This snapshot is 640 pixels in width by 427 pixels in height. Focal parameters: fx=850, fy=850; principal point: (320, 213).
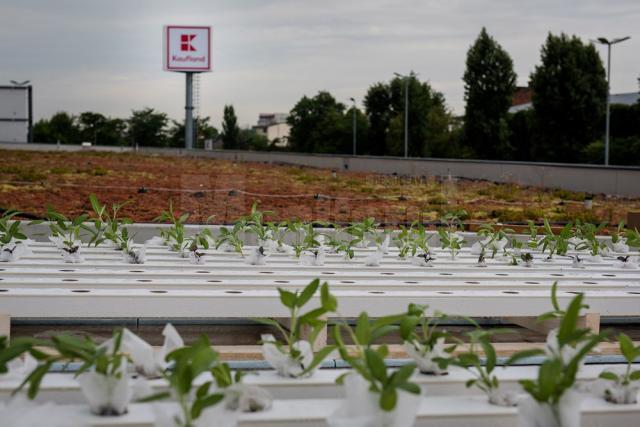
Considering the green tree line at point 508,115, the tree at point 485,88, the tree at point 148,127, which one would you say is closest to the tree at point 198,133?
the tree at point 148,127

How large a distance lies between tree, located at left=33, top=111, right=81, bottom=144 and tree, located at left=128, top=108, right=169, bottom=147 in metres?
5.88

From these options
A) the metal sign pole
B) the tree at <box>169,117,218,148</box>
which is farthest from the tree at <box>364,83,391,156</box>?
the tree at <box>169,117,218,148</box>

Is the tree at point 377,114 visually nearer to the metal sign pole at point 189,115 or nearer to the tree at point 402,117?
the tree at point 402,117

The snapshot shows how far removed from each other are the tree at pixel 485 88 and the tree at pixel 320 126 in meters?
21.2

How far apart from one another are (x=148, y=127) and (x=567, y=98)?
61725 millimetres

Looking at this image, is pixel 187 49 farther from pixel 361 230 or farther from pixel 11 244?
pixel 11 244

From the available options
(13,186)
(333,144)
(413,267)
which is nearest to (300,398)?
(413,267)

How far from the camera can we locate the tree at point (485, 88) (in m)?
43.5

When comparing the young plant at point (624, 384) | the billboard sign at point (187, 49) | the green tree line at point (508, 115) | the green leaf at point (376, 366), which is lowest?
the young plant at point (624, 384)

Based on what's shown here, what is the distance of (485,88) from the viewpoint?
44.0m

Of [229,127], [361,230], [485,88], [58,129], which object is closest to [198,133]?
[229,127]

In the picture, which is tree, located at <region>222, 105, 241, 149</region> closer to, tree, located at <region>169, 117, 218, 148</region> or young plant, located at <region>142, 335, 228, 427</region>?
tree, located at <region>169, 117, 218, 148</region>

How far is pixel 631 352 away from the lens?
6.42 feet

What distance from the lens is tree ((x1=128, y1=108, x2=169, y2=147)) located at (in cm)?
9156
